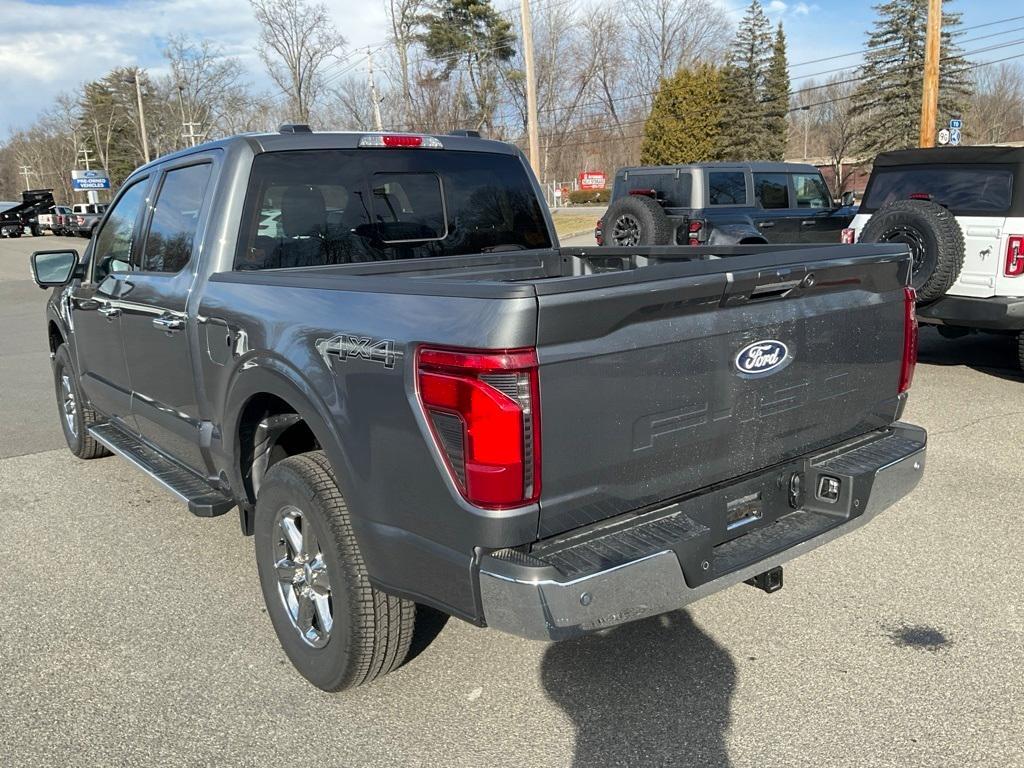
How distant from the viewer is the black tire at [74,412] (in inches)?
228

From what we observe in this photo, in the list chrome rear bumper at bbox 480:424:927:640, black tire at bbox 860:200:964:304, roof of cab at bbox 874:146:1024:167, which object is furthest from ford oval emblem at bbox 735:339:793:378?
roof of cab at bbox 874:146:1024:167

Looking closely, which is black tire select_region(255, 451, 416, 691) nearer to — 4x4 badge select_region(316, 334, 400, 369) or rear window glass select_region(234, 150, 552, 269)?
4x4 badge select_region(316, 334, 400, 369)

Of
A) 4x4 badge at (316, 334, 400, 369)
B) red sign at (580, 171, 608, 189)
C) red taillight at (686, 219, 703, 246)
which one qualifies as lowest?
red taillight at (686, 219, 703, 246)

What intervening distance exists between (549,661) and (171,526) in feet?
8.35

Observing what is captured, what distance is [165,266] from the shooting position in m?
4.14

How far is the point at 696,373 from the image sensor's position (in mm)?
2584

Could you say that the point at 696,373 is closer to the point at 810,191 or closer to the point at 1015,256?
the point at 1015,256

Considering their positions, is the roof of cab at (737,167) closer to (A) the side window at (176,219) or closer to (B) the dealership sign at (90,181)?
(A) the side window at (176,219)

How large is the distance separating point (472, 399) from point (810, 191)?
12.5 metres

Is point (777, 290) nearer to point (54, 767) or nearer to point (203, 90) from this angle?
point (54, 767)

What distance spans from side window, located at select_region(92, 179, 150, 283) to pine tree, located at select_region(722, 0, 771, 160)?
4582 cm

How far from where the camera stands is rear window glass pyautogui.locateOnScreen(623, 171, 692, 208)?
1248cm

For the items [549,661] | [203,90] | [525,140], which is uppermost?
[203,90]

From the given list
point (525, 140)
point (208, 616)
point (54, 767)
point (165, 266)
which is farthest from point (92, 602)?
point (525, 140)
